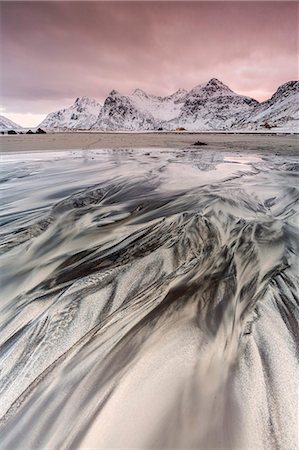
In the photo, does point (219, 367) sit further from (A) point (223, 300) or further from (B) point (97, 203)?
(B) point (97, 203)

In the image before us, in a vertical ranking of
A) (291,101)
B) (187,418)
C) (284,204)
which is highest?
(291,101)

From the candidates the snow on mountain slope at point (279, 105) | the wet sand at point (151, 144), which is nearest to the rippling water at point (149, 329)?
the wet sand at point (151, 144)

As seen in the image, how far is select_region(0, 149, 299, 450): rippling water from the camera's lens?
3.77 ft

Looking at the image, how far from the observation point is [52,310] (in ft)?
6.07

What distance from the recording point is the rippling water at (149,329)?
1150mm

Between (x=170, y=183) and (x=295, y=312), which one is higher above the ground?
(x=170, y=183)

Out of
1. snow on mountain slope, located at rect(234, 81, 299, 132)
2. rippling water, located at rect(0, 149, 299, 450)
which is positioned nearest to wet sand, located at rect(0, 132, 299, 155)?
rippling water, located at rect(0, 149, 299, 450)

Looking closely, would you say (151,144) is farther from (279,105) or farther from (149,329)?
(279,105)

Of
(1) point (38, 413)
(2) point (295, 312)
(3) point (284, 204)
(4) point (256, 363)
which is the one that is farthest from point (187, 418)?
(3) point (284, 204)

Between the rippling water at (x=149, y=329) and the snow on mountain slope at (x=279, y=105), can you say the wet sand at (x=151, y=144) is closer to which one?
the rippling water at (x=149, y=329)

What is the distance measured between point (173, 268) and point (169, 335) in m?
0.78

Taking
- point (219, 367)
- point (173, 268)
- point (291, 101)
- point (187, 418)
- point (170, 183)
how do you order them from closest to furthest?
1. point (187, 418)
2. point (219, 367)
3. point (173, 268)
4. point (170, 183)
5. point (291, 101)

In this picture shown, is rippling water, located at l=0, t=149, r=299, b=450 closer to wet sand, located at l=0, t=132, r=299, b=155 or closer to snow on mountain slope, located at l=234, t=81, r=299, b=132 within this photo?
wet sand, located at l=0, t=132, r=299, b=155

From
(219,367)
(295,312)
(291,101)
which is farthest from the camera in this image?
(291,101)
